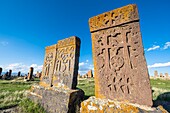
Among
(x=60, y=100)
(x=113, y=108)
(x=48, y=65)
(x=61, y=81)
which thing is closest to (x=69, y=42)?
(x=61, y=81)

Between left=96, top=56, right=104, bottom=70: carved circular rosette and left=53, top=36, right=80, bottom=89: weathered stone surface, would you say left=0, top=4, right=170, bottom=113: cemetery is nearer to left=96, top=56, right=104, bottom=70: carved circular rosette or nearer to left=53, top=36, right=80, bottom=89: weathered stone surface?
left=96, top=56, right=104, bottom=70: carved circular rosette

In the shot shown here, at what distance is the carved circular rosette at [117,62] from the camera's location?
2.11m

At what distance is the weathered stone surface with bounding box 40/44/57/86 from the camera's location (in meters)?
4.53

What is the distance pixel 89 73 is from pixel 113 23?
22431mm

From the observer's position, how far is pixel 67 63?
12.9 ft

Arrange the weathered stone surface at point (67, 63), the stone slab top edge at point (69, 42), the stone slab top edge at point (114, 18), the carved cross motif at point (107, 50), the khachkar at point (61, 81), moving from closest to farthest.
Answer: the stone slab top edge at point (114, 18) → the carved cross motif at point (107, 50) → the khachkar at point (61, 81) → the weathered stone surface at point (67, 63) → the stone slab top edge at point (69, 42)

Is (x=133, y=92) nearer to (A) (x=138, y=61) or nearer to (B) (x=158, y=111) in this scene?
(B) (x=158, y=111)

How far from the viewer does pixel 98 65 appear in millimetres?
2322

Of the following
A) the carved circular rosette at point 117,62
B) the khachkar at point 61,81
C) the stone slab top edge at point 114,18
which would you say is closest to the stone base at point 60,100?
the khachkar at point 61,81

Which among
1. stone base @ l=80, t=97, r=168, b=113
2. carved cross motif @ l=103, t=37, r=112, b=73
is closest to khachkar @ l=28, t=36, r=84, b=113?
stone base @ l=80, t=97, r=168, b=113

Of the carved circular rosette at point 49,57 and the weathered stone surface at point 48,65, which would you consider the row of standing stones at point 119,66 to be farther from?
the carved circular rosette at point 49,57

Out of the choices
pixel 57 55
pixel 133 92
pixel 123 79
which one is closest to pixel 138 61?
pixel 123 79

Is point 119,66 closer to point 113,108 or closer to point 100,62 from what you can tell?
point 100,62

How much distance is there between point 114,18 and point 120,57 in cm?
84
